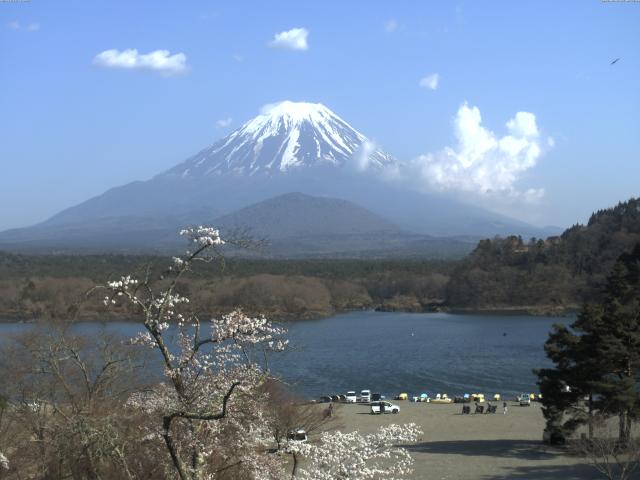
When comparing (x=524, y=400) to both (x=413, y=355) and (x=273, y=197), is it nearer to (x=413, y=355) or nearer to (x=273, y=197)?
(x=413, y=355)

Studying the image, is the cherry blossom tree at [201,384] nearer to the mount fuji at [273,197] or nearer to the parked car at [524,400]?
the parked car at [524,400]

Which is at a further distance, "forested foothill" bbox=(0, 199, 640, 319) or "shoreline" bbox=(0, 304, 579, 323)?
"forested foothill" bbox=(0, 199, 640, 319)

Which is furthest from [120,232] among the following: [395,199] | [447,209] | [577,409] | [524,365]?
[577,409]

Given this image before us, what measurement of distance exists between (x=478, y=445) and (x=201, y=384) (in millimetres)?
9767

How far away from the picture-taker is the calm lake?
2228cm

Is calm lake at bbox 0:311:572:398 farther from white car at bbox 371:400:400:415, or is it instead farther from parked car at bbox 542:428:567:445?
parked car at bbox 542:428:567:445

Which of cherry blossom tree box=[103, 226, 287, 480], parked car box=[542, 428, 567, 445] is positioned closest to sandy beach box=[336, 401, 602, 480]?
parked car box=[542, 428, 567, 445]

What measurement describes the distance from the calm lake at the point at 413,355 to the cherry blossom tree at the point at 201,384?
10.6 meters

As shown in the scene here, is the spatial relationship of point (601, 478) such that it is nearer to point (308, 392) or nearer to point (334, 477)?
point (334, 477)

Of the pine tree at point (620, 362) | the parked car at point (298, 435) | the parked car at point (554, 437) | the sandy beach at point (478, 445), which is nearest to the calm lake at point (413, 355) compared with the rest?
the sandy beach at point (478, 445)

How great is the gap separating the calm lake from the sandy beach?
7.83ft

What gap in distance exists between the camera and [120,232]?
131m

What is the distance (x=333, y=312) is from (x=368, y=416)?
28.6 m

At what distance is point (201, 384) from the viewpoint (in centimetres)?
477
